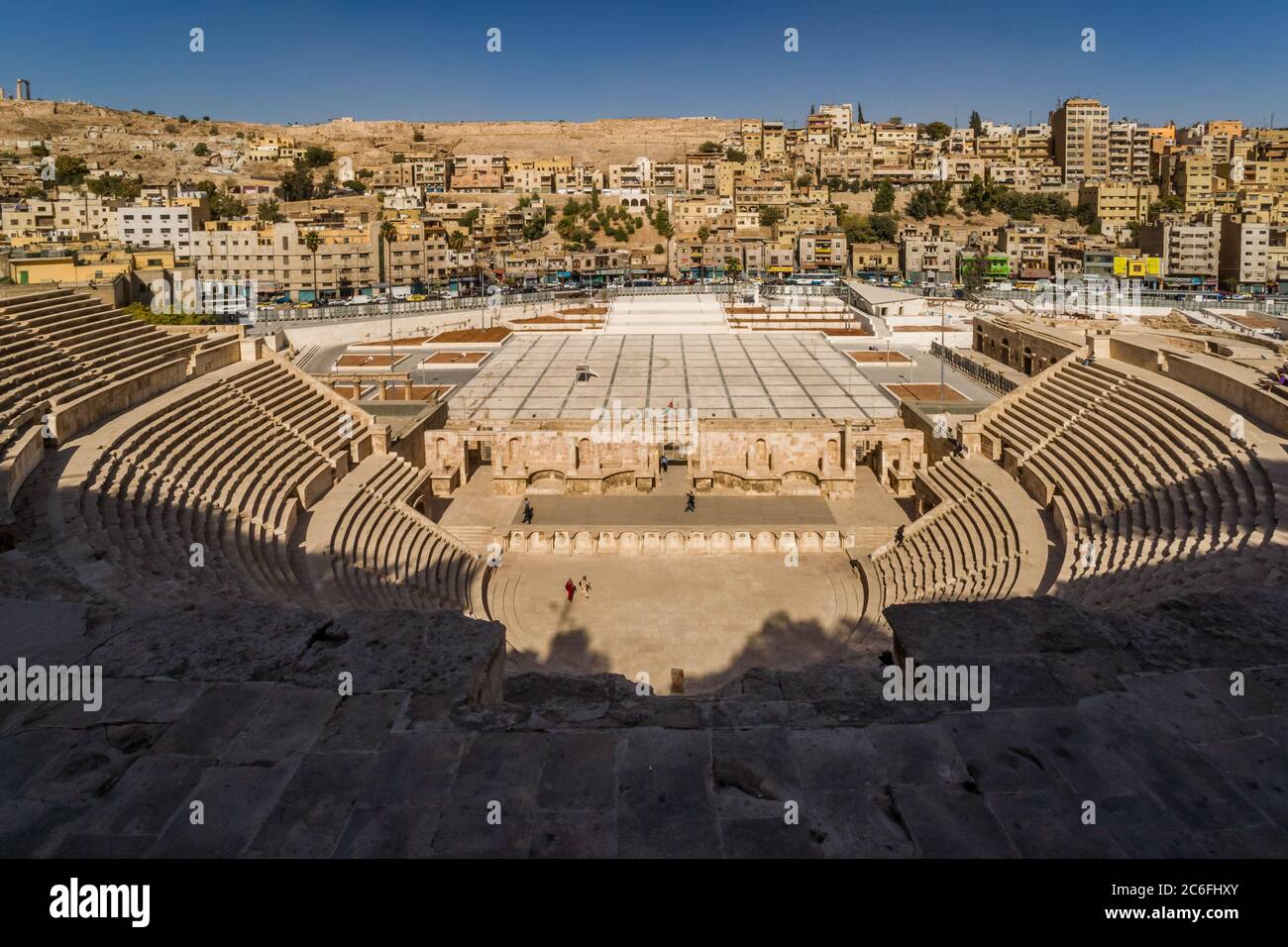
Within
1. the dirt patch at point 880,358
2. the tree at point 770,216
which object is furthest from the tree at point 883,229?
the dirt patch at point 880,358

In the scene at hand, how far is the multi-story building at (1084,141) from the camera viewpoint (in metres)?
112

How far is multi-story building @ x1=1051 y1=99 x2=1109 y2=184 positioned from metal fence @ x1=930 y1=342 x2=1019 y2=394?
8893 cm

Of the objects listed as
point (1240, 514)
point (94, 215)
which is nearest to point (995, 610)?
point (1240, 514)

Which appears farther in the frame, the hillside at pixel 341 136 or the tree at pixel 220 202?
the hillside at pixel 341 136

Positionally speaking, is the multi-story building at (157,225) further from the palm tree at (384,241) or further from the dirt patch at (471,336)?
the dirt patch at (471,336)

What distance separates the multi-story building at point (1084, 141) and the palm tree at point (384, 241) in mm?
89355

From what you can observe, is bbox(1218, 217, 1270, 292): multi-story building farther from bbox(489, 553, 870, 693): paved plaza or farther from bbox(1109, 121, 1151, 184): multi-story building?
bbox(489, 553, 870, 693): paved plaza

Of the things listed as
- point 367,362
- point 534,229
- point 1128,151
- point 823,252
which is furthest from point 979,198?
point 367,362

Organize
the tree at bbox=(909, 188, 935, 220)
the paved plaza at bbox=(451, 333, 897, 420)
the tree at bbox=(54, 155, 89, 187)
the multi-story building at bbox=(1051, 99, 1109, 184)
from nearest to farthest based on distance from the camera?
1. the paved plaza at bbox=(451, 333, 897, 420)
2. the tree at bbox=(54, 155, 89, 187)
3. the tree at bbox=(909, 188, 935, 220)
4. the multi-story building at bbox=(1051, 99, 1109, 184)

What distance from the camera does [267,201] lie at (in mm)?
95750

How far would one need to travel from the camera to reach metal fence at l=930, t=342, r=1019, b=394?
30.4 m

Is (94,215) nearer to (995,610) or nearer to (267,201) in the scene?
(267,201)

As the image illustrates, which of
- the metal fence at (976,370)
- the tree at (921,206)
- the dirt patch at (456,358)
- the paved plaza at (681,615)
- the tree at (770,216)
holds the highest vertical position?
the tree at (921,206)

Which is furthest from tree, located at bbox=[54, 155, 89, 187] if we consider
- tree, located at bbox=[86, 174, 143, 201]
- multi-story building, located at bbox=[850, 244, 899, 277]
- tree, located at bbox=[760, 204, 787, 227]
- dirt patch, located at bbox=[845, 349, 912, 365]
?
dirt patch, located at bbox=[845, 349, 912, 365]
